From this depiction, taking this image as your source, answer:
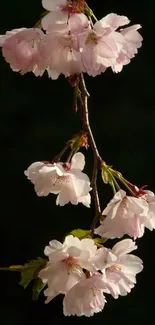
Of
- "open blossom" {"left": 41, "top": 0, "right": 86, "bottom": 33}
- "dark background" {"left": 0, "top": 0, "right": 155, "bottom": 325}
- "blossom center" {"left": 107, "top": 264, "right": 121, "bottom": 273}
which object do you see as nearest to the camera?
"open blossom" {"left": 41, "top": 0, "right": 86, "bottom": 33}

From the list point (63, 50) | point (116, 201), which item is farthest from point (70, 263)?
point (63, 50)

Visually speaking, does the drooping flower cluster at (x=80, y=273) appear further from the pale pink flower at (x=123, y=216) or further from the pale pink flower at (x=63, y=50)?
the pale pink flower at (x=63, y=50)

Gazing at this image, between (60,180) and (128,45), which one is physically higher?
(128,45)

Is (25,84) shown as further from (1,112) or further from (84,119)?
(84,119)

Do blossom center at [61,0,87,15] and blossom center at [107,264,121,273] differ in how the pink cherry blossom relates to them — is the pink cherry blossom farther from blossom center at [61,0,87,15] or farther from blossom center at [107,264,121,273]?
blossom center at [61,0,87,15]

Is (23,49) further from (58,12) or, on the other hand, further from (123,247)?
(123,247)

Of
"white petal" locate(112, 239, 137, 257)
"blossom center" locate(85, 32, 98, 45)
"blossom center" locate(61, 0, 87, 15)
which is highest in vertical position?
"blossom center" locate(61, 0, 87, 15)

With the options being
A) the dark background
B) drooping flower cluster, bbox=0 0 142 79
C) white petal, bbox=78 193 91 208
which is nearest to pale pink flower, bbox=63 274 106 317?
white petal, bbox=78 193 91 208
